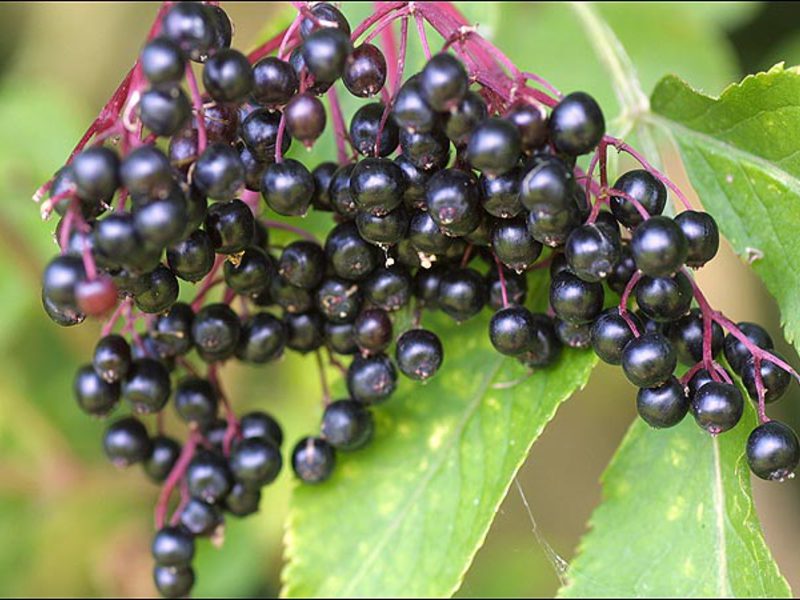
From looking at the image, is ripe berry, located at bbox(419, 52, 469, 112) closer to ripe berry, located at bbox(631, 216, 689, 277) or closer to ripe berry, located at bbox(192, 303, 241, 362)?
ripe berry, located at bbox(631, 216, 689, 277)

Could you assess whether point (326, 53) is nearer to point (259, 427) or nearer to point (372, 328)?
point (372, 328)

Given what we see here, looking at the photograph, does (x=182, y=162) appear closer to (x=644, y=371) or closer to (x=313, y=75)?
(x=313, y=75)

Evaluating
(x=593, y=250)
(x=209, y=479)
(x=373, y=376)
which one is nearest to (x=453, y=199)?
(x=593, y=250)

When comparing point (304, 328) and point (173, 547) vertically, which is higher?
point (304, 328)

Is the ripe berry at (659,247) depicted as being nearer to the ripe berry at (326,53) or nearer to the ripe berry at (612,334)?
the ripe berry at (612,334)

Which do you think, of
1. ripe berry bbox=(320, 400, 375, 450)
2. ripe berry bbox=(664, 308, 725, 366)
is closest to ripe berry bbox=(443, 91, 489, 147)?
ripe berry bbox=(664, 308, 725, 366)

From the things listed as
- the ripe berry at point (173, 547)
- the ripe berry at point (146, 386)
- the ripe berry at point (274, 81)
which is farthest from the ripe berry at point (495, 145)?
the ripe berry at point (173, 547)

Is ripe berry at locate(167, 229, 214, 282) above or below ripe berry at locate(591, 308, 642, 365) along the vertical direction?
above
